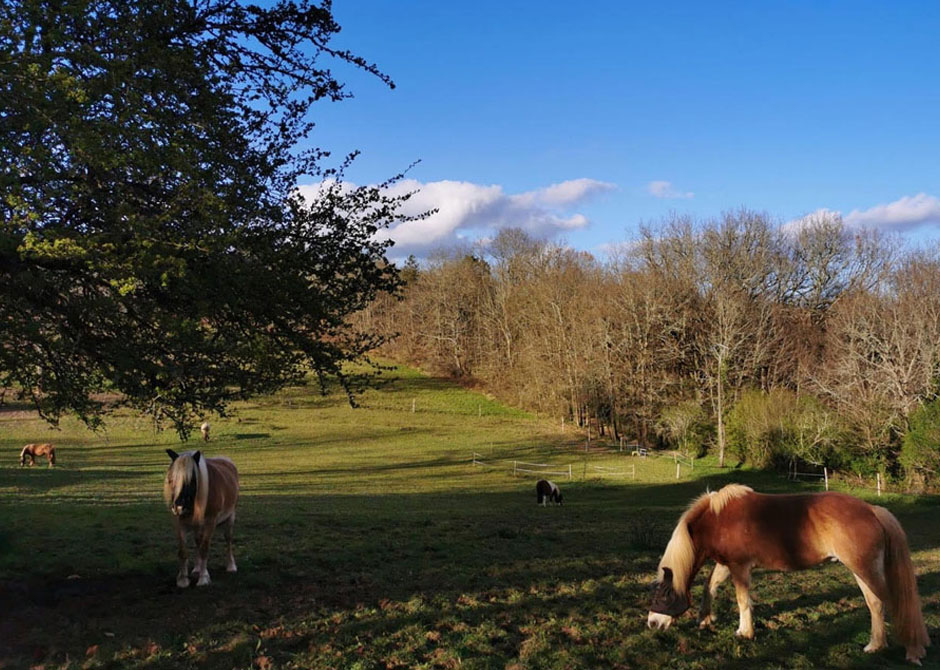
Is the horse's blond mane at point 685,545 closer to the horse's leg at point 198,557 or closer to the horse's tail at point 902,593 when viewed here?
the horse's tail at point 902,593

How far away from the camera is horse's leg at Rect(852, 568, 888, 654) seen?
6055 mm

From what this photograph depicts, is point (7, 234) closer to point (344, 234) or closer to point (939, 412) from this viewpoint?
point (344, 234)

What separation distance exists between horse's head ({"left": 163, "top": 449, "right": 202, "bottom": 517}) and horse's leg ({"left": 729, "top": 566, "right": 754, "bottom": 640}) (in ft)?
20.1

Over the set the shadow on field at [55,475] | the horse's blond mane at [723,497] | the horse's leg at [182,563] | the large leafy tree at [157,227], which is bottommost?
the shadow on field at [55,475]

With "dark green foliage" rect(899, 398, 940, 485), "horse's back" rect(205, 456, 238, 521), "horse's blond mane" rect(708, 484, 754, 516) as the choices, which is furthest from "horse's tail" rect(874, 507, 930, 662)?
"dark green foliage" rect(899, 398, 940, 485)

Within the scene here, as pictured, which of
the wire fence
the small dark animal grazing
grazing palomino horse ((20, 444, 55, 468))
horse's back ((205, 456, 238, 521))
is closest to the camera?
horse's back ((205, 456, 238, 521))

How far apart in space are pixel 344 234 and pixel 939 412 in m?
29.3

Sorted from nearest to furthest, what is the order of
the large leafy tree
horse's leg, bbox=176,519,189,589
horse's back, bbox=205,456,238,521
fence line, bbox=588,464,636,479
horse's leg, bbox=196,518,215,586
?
the large leafy tree → horse's leg, bbox=176,519,189,589 → horse's leg, bbox=196,518,215,586 → horse's back, bbox=205,456,238,521 → fence line, bbox=588,464,636,479

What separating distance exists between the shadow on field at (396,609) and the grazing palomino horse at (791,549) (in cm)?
30

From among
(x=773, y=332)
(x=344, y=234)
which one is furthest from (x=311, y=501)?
(x=773, y=332)

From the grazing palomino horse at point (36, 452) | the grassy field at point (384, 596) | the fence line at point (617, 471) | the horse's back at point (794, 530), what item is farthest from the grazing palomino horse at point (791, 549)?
the grazing palomino horse at point (36, 452)

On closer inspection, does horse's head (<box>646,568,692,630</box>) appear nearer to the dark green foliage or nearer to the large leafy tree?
the large leafy tree

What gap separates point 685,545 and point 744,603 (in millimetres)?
773

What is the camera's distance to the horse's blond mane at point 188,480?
749 cm
